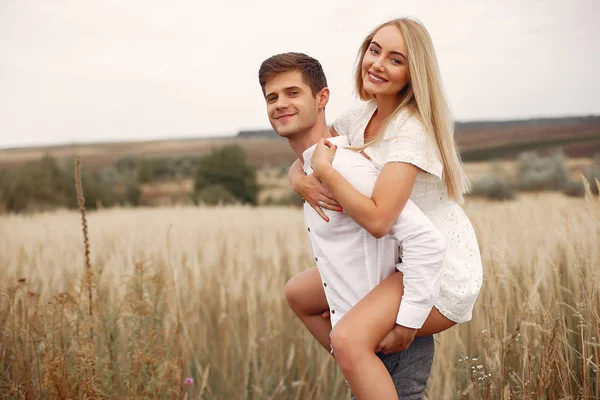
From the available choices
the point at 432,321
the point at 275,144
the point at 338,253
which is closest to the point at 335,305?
the point at 338,253

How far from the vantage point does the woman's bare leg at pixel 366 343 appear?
1.90m

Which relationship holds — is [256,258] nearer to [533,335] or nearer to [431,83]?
[533,335]

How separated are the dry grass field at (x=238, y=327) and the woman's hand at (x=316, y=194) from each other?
0.84 meters

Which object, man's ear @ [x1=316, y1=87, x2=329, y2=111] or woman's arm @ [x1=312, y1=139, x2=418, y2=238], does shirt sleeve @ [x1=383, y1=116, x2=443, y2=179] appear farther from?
man's ear @ [x1=316, y1=87, x2=329, y2=111]

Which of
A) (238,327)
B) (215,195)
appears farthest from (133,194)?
(238,327)

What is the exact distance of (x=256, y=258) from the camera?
4.57m

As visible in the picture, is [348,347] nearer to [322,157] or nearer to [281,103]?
[322,157]

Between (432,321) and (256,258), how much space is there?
2.60 m

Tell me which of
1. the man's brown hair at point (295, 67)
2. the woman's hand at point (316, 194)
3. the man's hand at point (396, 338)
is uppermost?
the man's brown hair at point (295, 67)

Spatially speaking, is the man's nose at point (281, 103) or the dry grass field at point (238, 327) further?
the dry grass field at point (238, 327)

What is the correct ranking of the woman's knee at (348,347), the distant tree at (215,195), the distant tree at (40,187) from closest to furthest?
1. the woman's knee at (348,347)
2. the distant tree at (40,187)
3. the distant tree at (215,195)

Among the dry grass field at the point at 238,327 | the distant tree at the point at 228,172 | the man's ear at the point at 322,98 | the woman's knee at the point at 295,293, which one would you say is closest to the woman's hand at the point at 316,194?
the man's ear at the point at 322,98

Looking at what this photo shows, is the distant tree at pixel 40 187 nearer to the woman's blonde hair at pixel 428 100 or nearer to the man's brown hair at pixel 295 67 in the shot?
the man's brown hair at pixel 295 67

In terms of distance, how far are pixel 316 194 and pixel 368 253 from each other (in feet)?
0.96
